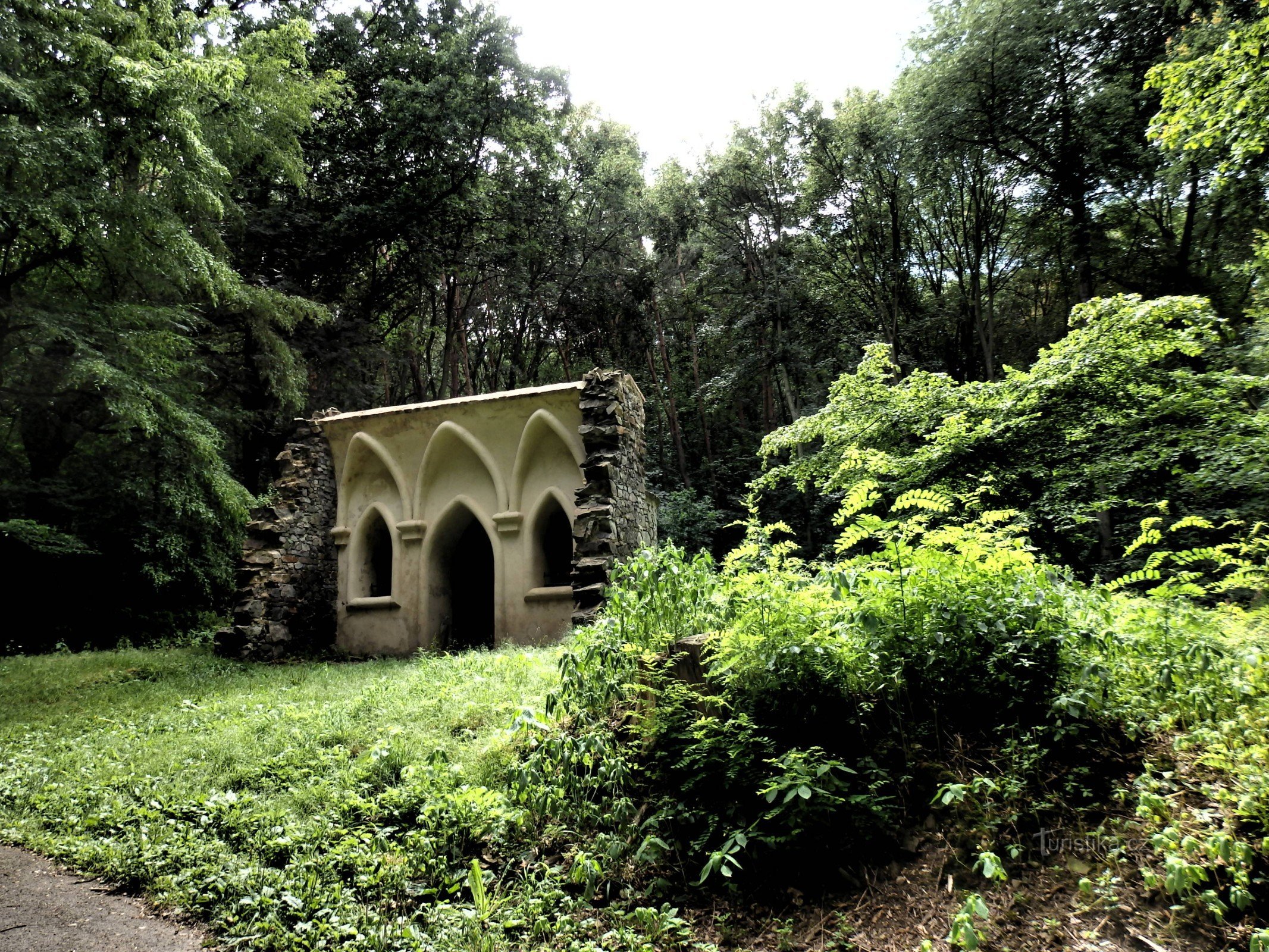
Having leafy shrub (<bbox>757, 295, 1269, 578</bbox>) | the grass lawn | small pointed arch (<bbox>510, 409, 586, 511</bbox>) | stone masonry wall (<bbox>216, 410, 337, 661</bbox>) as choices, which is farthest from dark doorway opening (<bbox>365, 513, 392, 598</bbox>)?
leafy shrub (<bbox>757, 295, 1269, 578</bbox>)

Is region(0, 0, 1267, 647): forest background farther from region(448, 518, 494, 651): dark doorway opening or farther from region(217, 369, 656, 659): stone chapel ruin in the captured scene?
region(448, 518, 494, 651): dark doorway opening

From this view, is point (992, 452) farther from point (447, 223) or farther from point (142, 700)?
point (447, 223)

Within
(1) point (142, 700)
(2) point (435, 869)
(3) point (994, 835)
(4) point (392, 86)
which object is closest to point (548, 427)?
(1) point (142, 700)

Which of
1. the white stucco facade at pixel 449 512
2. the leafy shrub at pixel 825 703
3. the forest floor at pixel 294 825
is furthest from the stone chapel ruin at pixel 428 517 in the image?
the leafy shrub at pixel 825 703

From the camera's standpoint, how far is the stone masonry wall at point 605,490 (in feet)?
31.2

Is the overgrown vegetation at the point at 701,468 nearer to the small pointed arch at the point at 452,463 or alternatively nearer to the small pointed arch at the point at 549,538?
the small pointed arch at the point at 549,538

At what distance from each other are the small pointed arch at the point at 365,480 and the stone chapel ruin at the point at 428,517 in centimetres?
2

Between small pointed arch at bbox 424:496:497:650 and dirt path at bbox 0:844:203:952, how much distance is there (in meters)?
6.98

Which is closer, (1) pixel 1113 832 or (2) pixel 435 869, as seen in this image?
(1) pixel 1113 832

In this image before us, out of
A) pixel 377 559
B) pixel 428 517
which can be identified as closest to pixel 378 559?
pixel 377 559

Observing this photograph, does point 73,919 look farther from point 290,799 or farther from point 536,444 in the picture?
point 536,444

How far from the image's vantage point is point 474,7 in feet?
61.7

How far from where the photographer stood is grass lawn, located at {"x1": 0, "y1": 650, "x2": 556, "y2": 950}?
3428 millimetres

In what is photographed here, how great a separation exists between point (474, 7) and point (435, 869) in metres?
21.1
